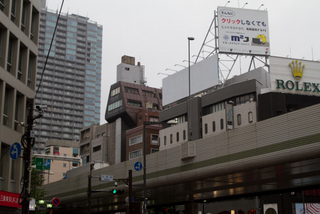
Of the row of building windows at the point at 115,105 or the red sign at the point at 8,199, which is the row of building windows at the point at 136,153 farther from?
the red sign at the point at 8,199

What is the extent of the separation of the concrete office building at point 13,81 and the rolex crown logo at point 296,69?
1928 inches

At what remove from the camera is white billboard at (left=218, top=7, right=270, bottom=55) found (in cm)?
7319

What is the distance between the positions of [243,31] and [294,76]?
12.0 meters

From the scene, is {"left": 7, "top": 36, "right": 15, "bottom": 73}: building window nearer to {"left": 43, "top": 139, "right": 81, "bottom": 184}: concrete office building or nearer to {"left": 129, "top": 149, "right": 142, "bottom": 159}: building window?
{"left": 129, "top": 149, "right": 142, "bottom": 159}: building window

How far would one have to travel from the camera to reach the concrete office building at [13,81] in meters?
27.5

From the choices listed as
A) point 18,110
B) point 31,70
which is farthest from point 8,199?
point 31,70

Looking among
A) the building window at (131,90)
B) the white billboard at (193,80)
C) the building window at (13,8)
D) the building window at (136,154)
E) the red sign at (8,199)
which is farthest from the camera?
the building window at (131,90)

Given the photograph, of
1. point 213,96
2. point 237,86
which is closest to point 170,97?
point 213,96

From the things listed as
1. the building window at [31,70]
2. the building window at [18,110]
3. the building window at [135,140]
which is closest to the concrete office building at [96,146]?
the building window at [135,140]

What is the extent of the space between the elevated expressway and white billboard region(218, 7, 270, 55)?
31348 mm

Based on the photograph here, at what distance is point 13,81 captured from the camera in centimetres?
2878

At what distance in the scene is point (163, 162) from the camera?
3972 centimetres

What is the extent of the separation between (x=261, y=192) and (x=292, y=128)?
66.7 feet

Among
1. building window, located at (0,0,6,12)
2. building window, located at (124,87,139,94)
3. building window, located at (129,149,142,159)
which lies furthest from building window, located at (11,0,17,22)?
building window, located at (124,87,139,94)
